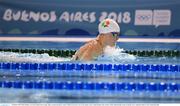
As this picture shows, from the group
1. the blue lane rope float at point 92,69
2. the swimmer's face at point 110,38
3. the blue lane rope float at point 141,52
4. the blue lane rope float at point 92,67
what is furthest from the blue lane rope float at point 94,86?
the blue lane rope float at point 141,52

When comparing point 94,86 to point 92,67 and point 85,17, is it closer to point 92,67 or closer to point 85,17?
point 92,67

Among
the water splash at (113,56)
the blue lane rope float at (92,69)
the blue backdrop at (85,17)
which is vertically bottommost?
the blue lane rope float at (92,69)

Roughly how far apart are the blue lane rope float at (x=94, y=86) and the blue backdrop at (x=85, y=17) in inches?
182

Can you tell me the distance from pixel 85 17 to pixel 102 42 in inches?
140

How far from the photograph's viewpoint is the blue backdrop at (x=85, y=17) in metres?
7.80

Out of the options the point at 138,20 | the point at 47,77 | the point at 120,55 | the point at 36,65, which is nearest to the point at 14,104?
the point at 47,77

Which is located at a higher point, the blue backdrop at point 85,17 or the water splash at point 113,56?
the blue backdrop at point 85,17

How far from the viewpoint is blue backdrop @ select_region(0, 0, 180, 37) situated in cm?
780

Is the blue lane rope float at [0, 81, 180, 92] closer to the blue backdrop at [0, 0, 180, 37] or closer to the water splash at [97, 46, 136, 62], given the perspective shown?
the water splash at [97, 46, 136, 62]

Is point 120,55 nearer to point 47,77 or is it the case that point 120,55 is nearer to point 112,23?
point 112,23

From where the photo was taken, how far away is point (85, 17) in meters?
7.91

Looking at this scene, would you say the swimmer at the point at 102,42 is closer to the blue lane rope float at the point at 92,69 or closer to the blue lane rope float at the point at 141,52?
the blue lane rope float at the point at 92,69

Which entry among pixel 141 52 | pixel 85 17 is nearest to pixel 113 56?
pixel 141 52

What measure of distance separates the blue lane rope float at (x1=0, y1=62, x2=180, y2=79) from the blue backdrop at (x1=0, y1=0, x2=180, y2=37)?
3.62m
